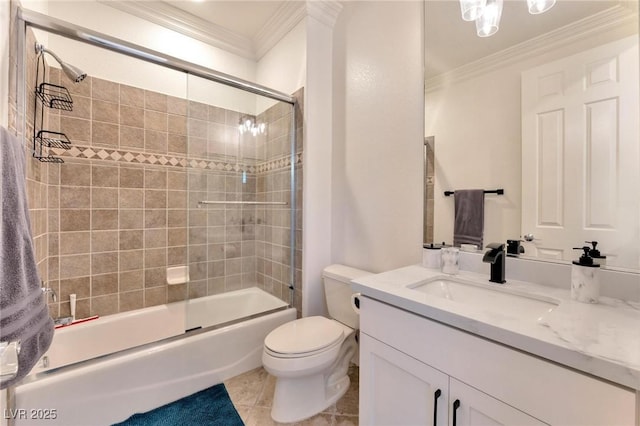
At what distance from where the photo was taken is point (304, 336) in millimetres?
1438

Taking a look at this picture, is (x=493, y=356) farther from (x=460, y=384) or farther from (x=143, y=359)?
(x=143, y=359)

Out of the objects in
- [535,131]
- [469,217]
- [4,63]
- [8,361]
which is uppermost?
[4,63]

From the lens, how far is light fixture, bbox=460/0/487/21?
3.94 feet

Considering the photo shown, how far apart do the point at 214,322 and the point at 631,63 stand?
242 cm

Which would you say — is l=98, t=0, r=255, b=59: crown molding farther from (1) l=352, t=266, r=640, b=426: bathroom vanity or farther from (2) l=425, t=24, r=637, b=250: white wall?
(1) l=352, t=266, r=640, b=426: bathroom vanity

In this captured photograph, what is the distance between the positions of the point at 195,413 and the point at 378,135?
1.95 metres

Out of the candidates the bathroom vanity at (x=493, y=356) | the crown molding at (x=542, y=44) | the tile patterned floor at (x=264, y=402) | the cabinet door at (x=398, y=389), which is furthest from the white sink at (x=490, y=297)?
the crown molding at (x=542, y=44)

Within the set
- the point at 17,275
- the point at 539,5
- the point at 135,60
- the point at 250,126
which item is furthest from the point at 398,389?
the point at 135,60

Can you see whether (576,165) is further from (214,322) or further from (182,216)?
(182,216)

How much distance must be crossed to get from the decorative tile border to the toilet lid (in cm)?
117

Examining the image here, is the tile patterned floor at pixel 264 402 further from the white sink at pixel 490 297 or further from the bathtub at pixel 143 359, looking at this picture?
the white sink at pixel 490 297

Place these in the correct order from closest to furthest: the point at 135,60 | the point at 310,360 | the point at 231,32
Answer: the point at 310,360, the point at 135,60, the point at 231,32

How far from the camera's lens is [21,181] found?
851 millimetres

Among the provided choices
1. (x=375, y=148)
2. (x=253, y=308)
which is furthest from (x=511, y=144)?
(x=253, y=308)
